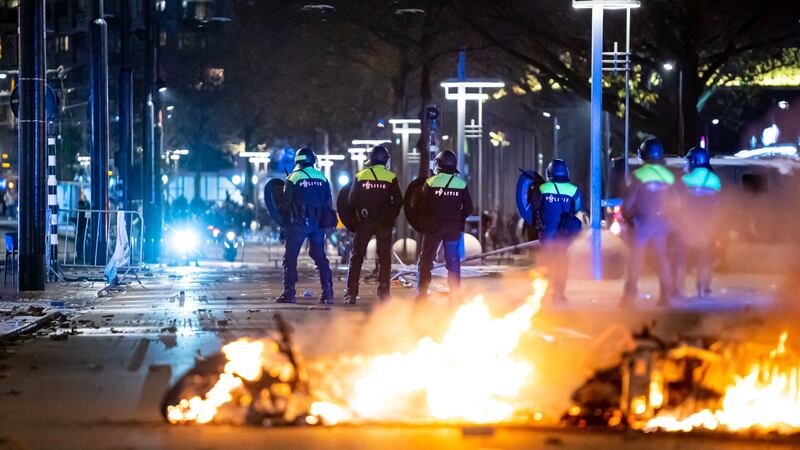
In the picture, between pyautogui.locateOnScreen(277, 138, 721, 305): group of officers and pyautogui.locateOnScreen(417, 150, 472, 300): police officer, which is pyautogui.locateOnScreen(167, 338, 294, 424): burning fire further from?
pyautogui.locateOnScreen(277, 138, 721, 305): group of officers

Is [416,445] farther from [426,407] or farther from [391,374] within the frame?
[391,374]

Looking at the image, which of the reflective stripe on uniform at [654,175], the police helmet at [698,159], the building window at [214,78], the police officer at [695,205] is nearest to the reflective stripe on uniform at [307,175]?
the reflective stripe on uniform at [654,175]

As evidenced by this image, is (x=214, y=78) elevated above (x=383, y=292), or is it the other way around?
(x=214, y=78)

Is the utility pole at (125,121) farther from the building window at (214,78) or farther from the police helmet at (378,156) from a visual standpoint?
the building window at (214,78)

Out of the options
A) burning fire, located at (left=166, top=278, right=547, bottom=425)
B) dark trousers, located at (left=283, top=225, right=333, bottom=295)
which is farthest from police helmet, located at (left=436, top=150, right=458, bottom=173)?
burning fire, located at (left=166, top=278, right=547, bottom=425)

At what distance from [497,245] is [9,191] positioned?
177 feet

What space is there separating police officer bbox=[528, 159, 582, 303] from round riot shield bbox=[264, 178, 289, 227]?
10.4 feet

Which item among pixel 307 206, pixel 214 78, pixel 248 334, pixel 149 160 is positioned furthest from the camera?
Result: pixel 214 78

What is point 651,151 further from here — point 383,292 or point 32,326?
point 32,326

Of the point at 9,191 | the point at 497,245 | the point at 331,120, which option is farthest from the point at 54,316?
the point at 9,191

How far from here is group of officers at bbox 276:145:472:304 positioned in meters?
17.9

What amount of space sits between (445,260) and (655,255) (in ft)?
8.23

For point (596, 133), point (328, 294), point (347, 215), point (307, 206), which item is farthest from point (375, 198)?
point (596, 133)

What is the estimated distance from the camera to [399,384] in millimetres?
9641
